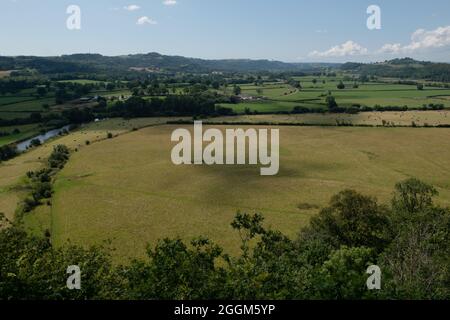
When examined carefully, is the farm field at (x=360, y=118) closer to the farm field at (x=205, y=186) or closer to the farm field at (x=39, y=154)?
the farm field at (x=205, y=186)

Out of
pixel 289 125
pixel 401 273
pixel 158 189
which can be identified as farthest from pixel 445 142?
pixel 401 273

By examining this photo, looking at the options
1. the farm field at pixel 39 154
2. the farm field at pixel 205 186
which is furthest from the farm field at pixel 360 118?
the farm field at pixel 39 154

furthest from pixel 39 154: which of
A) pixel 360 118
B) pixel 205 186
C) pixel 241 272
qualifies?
pixel 360 118

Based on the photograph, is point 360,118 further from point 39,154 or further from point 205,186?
point 39,154

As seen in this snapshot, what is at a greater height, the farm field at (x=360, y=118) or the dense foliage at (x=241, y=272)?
the farm field at (x=360, y=118)

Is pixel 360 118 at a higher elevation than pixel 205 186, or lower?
higher
